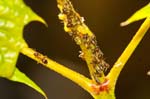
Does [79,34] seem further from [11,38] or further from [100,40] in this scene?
[100,40]

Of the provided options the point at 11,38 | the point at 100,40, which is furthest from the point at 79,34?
the point at 100,40

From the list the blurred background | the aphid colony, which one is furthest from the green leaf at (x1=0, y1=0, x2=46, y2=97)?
the blurred background

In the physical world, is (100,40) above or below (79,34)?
below

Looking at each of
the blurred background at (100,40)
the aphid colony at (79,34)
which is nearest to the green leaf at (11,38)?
the aphid colony at (79,34)

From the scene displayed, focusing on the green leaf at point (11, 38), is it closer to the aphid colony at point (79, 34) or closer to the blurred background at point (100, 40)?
the aphid colony at point (79, 34)

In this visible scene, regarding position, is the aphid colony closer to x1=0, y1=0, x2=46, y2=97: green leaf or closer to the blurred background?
x1=0, y1=0, x2=46, y2=97: green leaf
